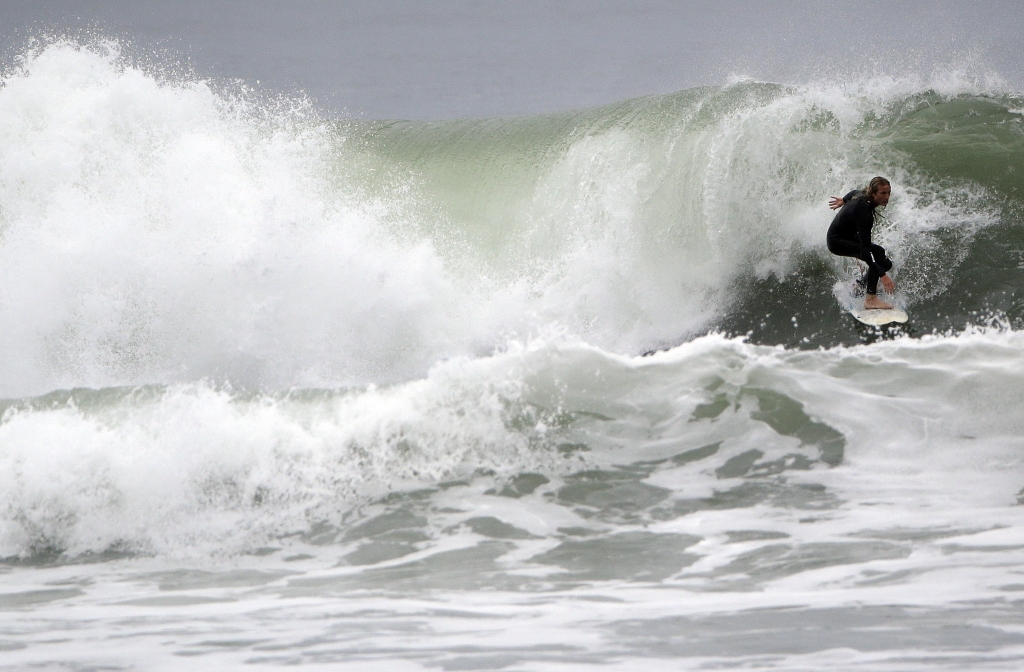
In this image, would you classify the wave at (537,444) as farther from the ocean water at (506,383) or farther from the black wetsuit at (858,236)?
the black wetsuit at (858,236)

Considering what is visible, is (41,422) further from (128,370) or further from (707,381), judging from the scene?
(707,381)

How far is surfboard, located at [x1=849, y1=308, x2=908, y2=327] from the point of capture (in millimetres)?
5910

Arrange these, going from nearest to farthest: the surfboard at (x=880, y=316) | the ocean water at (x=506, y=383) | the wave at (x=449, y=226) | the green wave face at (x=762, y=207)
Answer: the ocean water at (x=506, y=383) < the surfboard at (x=880, y=316) < the green wave face at (x=762, y=207) < the wave at (x=449, y=226)

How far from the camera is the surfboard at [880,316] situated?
19.4 feet

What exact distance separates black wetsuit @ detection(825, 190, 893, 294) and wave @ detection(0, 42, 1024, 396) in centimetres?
40

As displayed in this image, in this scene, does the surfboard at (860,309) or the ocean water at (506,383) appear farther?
the surfboard at (860,309)

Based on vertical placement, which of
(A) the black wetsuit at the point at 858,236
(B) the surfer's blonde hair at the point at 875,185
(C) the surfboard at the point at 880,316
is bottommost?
(C) the surfboard at the point at 880,316

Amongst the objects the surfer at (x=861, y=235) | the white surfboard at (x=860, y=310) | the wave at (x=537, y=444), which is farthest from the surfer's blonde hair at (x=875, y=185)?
the wave at (x=537, y=444)

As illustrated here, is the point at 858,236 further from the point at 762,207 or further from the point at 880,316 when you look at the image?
the point at 762,207

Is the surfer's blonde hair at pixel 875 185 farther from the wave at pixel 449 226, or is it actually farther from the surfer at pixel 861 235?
the wave at pixel 449 226

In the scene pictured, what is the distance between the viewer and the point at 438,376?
4.94 meters

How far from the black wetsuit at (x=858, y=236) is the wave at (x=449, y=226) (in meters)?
0.40

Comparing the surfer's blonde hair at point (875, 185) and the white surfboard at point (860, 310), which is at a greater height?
the surfer's blonde hair at point (875, 185)

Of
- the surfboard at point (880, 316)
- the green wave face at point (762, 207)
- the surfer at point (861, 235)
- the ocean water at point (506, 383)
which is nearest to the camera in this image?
the ocean water at point (506, 383)
